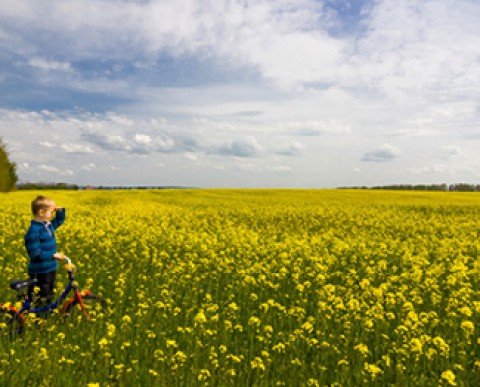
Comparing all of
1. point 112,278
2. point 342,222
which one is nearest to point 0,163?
point 342,222

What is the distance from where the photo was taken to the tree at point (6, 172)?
5472 cm

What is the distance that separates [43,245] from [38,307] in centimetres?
100

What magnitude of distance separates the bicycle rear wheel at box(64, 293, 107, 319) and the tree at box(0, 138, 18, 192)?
53061mm

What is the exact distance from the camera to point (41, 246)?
23.0 ft

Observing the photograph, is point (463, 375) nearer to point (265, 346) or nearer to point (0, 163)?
point (265, 346)

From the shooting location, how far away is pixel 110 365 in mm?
5492

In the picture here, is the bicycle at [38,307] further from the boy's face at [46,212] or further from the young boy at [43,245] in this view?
the boy's face at [46,212]

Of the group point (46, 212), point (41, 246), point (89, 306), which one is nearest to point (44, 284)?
point (41, 246)

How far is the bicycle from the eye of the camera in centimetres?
634

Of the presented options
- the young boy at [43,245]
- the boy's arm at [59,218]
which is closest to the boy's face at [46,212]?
the young boy at [43,245]

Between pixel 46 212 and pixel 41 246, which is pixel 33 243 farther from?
pixel 46 212

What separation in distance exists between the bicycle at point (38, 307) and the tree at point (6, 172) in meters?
52.8

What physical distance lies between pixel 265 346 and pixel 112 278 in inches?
174

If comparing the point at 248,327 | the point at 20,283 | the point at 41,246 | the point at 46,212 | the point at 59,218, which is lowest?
the point at 248,327
